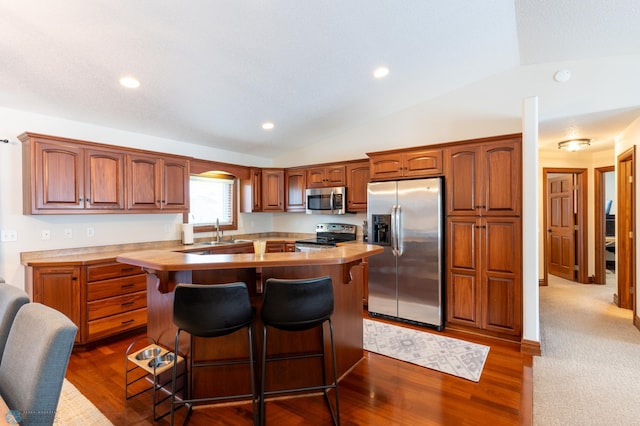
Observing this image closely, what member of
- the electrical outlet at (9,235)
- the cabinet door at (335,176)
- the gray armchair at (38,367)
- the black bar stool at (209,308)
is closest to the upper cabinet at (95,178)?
the electrical outlet at (9,235)

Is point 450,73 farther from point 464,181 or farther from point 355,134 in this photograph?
point 355,134

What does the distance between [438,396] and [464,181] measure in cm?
223

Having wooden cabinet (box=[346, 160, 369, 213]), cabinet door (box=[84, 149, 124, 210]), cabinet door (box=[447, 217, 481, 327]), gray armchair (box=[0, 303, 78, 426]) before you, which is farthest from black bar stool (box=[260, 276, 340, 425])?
wooden cabinet (box=[346, 160, 369, 213])

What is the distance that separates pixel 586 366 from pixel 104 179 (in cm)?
516

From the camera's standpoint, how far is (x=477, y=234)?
11.4ft

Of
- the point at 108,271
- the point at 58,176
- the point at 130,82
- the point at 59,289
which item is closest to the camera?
the point at 130,82

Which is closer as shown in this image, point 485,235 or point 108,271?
point 108,271

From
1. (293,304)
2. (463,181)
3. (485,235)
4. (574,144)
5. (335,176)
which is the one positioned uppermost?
(574,144)

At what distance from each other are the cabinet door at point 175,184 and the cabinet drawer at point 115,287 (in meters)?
0.98

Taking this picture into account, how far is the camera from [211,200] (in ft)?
17.0

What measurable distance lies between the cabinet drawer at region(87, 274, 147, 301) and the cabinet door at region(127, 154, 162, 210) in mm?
855

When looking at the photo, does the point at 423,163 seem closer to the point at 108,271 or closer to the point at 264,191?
the point at 264,191

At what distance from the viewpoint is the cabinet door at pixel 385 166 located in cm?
398

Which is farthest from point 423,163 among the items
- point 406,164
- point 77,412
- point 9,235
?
point 9,235
